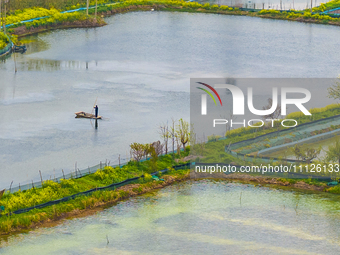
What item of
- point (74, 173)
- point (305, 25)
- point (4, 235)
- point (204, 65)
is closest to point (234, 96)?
point (204, 65)

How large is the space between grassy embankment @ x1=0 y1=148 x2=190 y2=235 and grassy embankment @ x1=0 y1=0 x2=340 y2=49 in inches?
2024

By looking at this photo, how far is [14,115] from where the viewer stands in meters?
55.7

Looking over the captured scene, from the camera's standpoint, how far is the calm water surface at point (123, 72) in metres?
49.0

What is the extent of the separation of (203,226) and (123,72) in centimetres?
3764

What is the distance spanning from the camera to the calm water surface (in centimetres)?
4897

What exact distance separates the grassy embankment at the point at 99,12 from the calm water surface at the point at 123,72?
102 inches

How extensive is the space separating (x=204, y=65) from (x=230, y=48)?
1195 cm

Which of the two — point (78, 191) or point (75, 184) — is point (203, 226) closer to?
point (78, 191)

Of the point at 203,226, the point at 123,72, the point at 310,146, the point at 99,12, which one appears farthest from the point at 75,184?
the point at 99,12

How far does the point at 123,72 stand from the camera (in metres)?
72.6

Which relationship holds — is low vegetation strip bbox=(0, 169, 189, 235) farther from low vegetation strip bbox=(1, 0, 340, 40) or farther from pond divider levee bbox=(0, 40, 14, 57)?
low vegetation strip bbox=(1, 0, 340, 40)

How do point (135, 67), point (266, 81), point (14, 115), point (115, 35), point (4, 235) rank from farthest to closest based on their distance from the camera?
point (115, 35)
point (135, 67)
point (266, 81)
point (14, 115)
point (4, 235)

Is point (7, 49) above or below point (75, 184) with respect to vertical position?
above

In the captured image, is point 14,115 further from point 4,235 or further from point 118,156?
point 4,235
